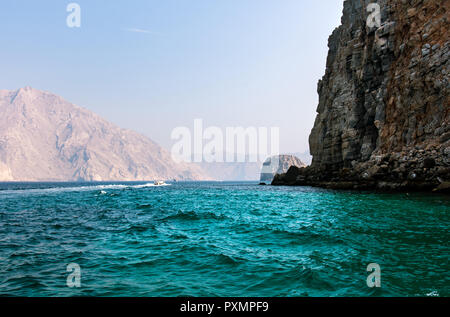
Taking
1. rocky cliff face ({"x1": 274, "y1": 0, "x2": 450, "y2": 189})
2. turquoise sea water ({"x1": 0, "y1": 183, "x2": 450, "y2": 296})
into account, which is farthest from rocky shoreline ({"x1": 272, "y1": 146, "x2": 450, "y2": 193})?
turquoise sea water ({"x1": 0, "y1": 183, "x2": 450, "y2": 296})

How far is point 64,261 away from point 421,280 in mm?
11018

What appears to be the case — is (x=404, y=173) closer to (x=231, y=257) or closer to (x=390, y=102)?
(x=390, y=102)

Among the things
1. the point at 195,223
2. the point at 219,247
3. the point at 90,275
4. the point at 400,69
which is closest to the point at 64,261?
the point at 90,275

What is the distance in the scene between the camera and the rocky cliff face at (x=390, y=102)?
1431 inches

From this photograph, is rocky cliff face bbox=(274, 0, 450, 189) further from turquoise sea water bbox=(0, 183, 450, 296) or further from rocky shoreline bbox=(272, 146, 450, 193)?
turquoise sea water bbox=(0, 183, 450, 296)

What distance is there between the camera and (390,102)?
46.4m

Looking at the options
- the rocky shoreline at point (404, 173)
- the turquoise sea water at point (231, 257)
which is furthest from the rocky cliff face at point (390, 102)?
the turquoise sea water at point (231, 257)

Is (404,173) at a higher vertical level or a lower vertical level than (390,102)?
lower

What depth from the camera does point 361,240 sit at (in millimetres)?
11797

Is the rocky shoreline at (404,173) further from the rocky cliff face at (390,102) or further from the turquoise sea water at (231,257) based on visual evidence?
the turquoise sea water at (231,257)

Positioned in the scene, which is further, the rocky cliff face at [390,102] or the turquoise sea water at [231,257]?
the rocky cliff face at [390,102]

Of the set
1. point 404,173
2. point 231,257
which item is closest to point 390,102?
point 404,173

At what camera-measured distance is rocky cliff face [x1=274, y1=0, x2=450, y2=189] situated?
36344 mm

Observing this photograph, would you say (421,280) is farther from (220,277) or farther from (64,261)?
(64,261)
